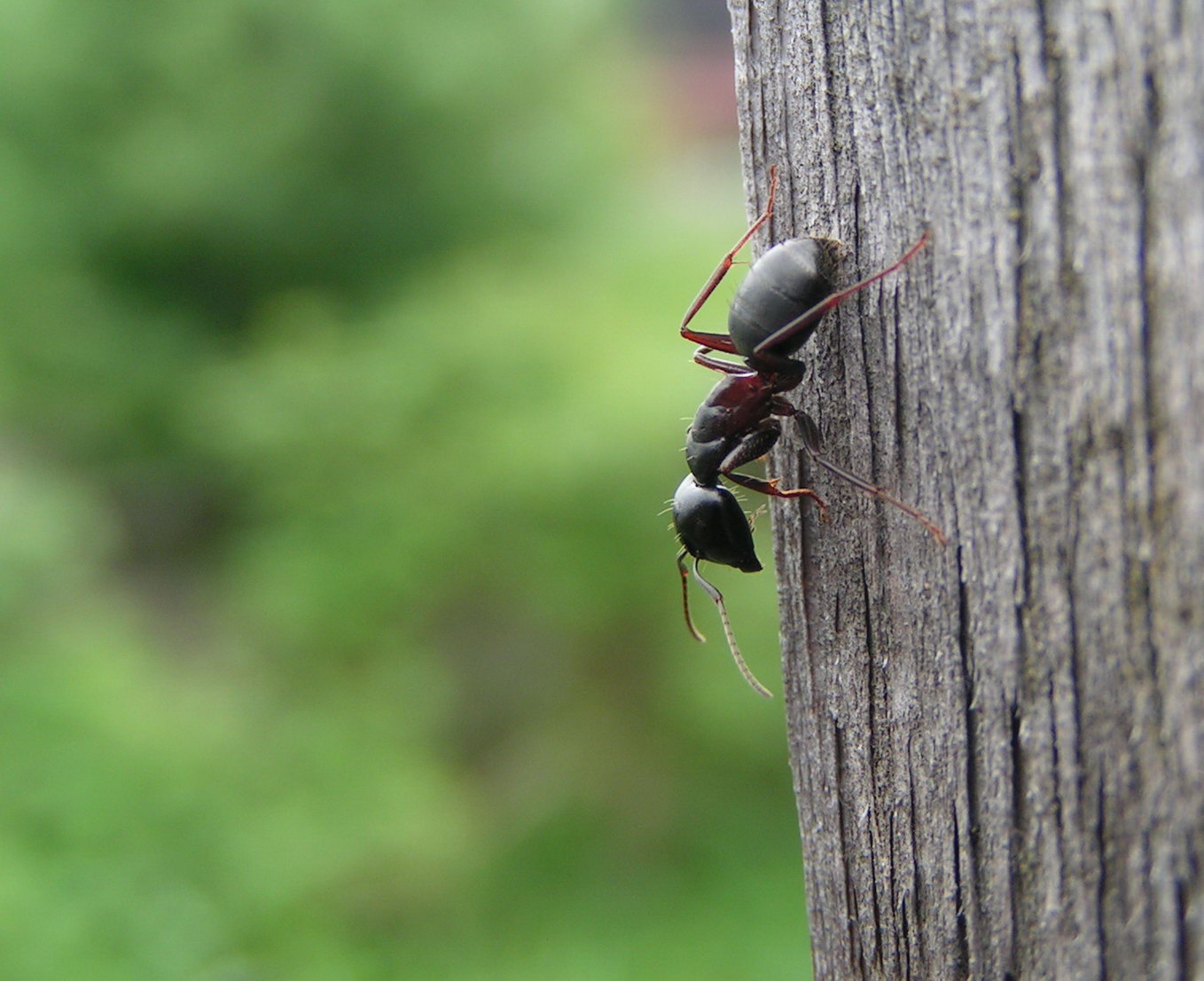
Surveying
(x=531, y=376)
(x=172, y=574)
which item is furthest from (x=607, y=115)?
(x=172, y=574)

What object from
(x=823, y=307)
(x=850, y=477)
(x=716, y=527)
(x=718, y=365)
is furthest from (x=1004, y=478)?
(x=716, y=527)

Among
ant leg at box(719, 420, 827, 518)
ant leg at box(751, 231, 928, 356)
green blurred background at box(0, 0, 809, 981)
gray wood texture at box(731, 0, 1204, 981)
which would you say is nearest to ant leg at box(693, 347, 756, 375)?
ant leg at box(719, 420, 827, 518)

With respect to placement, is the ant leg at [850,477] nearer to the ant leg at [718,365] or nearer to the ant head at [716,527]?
the ant leg at [718,365]

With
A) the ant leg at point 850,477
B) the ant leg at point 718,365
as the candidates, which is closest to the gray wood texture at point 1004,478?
the ant leg at point 850,477

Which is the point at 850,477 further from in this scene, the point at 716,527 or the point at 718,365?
the point at 716,527

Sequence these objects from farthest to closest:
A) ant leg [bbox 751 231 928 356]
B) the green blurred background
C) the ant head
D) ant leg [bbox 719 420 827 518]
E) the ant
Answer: the green blurred background
the ant head
ant leg [bbox 719 420 827 518]
the ant
ant leg [bbox 751 231 928 356]

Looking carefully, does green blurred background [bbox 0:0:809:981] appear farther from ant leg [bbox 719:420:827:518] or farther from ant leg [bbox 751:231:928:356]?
ant leg [bbox 751:231:928:356]

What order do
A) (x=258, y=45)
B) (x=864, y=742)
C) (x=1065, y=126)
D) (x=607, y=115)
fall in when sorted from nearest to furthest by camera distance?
(x=1065, y=126)
(x=864, y=742)
(x=258, y=45)
(x=607, y=115)

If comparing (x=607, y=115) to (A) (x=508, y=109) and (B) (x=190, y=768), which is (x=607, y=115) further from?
(B) (x=190, y=768)
